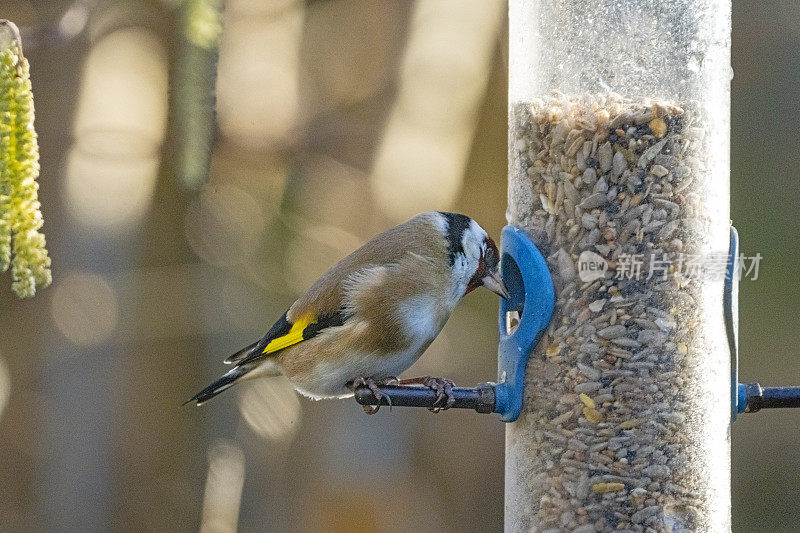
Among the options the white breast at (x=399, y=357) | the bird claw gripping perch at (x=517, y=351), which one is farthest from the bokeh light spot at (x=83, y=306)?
the bird claw gripping perch at (x=517, y=351)

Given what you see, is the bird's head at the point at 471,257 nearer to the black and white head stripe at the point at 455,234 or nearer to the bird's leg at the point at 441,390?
the black and white head stripe at the point at 455,234

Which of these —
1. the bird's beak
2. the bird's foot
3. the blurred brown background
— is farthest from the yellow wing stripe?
the blurred brown background

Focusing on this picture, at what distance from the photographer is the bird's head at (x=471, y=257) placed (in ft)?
11.5

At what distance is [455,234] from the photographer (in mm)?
3648

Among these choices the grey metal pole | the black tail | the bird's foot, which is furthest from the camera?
the black tail

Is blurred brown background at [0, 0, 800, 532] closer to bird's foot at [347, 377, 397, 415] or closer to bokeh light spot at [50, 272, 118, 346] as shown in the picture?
bokeh light spot at [50, 272, 118, 346]

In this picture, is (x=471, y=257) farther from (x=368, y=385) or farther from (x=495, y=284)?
(x=368, y=385)

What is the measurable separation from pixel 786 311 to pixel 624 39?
4.38 meters

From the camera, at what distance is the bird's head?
3.52 metres

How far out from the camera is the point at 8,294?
17.8 feet

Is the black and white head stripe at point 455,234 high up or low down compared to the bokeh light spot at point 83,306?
up

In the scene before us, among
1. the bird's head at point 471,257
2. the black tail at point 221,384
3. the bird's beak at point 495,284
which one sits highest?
the bird's head at point 471,257

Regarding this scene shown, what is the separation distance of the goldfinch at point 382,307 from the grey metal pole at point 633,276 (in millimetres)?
427

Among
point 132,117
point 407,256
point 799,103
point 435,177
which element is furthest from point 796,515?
point 132,117
